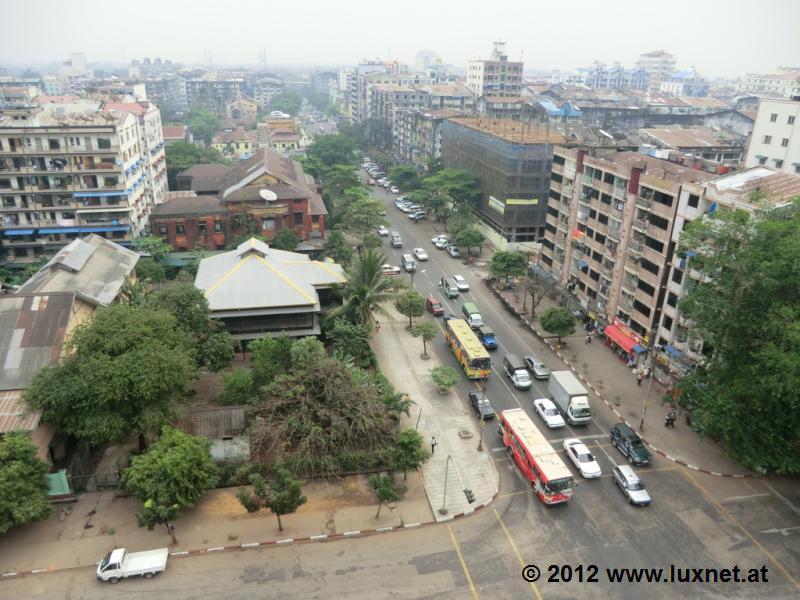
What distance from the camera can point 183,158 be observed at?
118 meters

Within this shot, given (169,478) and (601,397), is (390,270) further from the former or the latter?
(169,478)

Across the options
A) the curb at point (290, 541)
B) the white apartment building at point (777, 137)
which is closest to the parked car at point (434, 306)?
the curb at point (290, 541)

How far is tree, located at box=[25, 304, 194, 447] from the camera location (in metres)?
34.8

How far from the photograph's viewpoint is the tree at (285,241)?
75062 mm

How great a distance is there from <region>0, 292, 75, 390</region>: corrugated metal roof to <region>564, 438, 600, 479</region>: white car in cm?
3614

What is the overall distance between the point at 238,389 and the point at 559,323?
101 ft

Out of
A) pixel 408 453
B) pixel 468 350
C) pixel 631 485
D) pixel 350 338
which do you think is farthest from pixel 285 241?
pixel 631 485

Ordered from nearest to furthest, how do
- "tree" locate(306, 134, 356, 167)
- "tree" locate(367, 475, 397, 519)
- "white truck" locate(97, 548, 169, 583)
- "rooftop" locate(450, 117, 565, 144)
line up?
1. "white truck" locate(97, 548, 169, 583)
2. "tree" locate(367, 475, 397, 519)
3. "rooftop" locate(450, 117, 565, 144)
4. "tree" locate(306, 134, 356, 167)

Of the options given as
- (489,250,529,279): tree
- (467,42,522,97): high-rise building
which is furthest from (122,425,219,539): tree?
(467,42,522,97): high-rise building

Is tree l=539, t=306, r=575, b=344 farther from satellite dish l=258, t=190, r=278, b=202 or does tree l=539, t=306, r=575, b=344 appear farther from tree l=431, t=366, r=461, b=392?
satellite dish l=258, t=190, r=278, b=202

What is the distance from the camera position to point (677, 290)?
167 feet

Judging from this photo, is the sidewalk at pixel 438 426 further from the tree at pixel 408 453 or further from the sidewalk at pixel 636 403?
the sidewalk at pixel 636 403

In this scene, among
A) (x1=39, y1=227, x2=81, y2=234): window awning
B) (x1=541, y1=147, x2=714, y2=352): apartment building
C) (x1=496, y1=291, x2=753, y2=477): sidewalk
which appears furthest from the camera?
(x1=39, y1=227, x2=81, y2=234): window awning

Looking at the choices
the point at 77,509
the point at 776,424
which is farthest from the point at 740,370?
the point at 77,509
